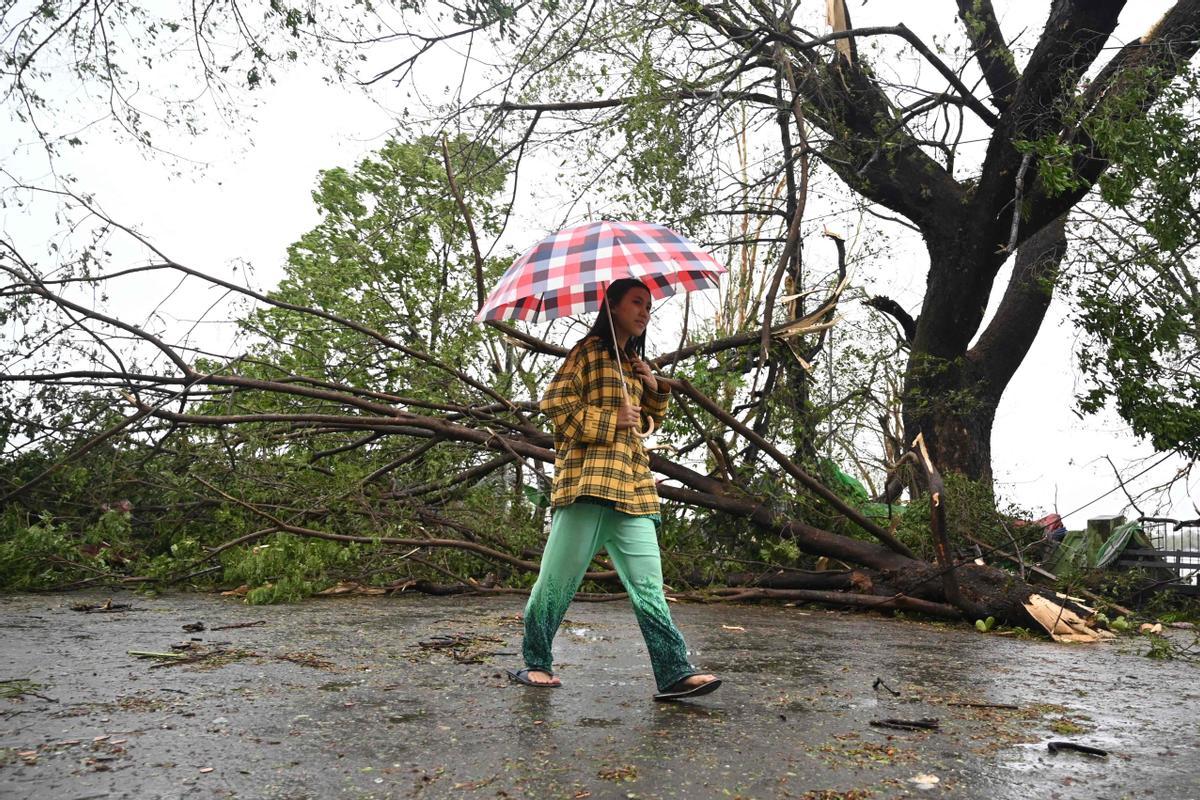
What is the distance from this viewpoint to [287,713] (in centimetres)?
434

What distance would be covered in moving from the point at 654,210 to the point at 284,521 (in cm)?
527

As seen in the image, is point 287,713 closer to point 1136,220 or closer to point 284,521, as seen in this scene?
point 284,521

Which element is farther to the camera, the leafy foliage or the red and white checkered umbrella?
the leafy foliage

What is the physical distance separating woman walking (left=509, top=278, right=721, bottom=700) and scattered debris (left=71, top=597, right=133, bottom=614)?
420cm

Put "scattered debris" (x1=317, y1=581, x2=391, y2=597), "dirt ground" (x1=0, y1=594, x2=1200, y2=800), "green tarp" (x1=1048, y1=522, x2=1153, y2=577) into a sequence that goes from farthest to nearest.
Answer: "green tarp" (x1=1048, y1=522, x2=1153, y2=577)
"scattered debris" (x1=317, y1=581, x2=391, y2=597)
"dirt ground" (x1=0, y1=594, x2=1200, y2=800)

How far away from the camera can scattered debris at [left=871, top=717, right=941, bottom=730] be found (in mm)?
4301

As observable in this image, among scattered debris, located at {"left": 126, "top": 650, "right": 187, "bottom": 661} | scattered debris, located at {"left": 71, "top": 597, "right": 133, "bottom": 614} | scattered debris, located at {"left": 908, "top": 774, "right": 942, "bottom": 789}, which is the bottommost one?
scattered debris, located at {"left": 908, "top": 774, "right": 942, "bottom": 789}

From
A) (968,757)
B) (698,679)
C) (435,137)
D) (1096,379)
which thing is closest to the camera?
(968,757)

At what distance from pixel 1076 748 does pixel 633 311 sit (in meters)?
2.54

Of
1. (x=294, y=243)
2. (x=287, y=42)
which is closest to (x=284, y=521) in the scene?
(x=287, y=42)

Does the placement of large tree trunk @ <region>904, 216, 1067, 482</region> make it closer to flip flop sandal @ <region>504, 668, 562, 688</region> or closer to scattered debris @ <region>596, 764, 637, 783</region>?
flip flop sandal @ <region>504, 668, 562, 688</region>

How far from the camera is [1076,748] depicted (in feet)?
13.1

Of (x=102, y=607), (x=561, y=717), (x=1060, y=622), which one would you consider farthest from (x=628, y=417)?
(x=102, y=607)

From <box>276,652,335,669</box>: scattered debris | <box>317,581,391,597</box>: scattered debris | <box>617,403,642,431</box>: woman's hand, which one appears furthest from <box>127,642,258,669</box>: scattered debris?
<box>317,581,391,597</box>: scattered debris
